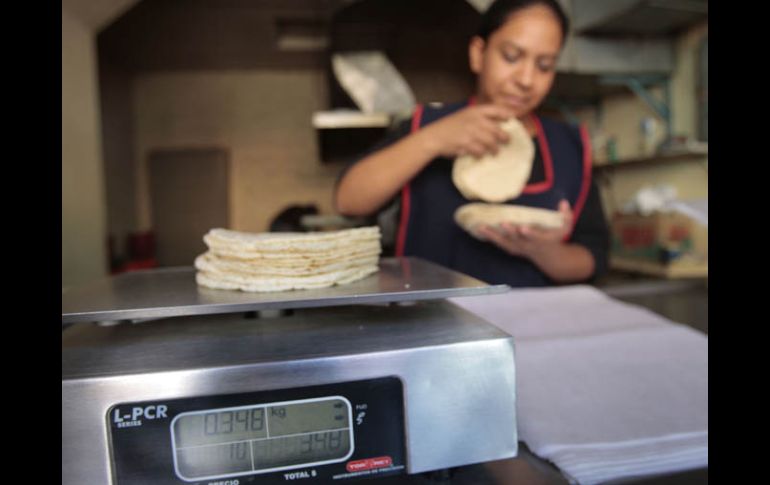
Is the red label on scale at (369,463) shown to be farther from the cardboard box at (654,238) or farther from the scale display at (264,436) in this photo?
the cardboard box at (654,238)

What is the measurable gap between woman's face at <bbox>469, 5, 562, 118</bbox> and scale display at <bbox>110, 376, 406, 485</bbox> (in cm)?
85

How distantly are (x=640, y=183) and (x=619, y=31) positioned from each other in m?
0.79

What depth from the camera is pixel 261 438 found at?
0.33 meters

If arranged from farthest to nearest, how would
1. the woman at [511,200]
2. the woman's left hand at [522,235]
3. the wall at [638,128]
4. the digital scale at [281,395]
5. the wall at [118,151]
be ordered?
the wall at [118,151] < the wall at [638,128] < the woman at [511,200] < the woman's left hand at [522,235] < the digital scale at [281,395]

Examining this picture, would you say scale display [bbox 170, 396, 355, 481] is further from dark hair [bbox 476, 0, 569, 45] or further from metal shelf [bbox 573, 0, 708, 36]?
metal shelf [bbox 573, 0, 708, 36]

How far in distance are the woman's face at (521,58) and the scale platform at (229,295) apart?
2.19ft

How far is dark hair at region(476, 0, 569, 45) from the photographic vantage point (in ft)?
3.30

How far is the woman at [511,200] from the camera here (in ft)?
3.13

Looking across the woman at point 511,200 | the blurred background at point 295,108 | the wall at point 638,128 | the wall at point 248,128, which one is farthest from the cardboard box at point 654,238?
the wall at point 248,128

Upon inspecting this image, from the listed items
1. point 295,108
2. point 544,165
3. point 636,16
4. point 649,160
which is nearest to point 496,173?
point 544,165

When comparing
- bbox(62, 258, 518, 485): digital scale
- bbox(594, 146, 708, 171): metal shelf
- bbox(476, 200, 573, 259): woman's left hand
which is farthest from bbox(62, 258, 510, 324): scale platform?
bbox(594, 146, 708, 171): metal shelf

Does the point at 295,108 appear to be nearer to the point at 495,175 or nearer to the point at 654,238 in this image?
the point at 654,238

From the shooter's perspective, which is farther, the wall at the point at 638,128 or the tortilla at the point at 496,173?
the wall at the point at 638,128

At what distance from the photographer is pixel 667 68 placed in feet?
7.87
